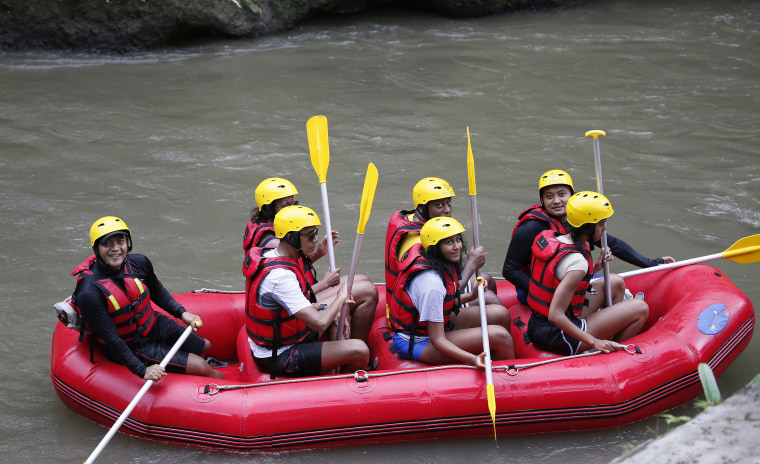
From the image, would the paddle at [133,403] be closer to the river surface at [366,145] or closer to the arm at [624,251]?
the river surface at [366,145]

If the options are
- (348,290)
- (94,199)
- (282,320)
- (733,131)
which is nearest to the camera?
(282,320)

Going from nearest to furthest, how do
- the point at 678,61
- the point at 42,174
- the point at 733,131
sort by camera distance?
the point at 42,174 → the point at 733,131 → the point at 678,61

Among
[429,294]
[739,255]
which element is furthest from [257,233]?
[739,255]

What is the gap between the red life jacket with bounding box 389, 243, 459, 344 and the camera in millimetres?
3812

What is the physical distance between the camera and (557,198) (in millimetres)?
4383

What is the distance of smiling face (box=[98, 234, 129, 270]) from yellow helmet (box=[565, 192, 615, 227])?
2.34 m

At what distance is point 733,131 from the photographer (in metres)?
8.38

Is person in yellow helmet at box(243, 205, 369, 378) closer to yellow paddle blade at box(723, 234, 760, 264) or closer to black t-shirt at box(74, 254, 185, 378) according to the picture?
black t-shirt at box(74, 254, 185, 378)

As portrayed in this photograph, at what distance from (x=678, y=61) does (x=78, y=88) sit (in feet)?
27.0

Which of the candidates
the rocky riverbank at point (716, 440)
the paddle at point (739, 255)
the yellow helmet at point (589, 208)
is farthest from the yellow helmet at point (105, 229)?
the paddle at point (739, 255)

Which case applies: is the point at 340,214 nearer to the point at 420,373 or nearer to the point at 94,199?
the point at 94,199

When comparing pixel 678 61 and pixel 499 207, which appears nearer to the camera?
pixel 499 207

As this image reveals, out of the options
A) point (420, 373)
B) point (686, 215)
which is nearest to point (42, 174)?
point (420, 373)

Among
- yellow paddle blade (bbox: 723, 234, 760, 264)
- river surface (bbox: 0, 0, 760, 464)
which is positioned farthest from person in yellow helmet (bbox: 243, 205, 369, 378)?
yellow paddle blade (bbox: 723, 234, 760, 264)
